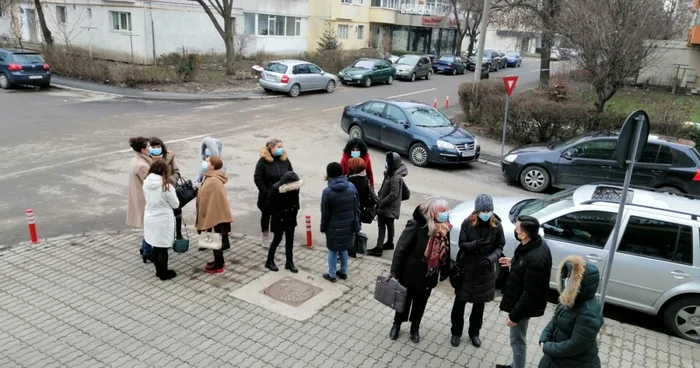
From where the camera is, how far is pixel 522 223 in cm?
461

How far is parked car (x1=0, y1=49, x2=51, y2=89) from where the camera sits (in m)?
21.2

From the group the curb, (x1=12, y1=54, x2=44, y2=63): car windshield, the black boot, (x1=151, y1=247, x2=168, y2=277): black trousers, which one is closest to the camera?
the black boot

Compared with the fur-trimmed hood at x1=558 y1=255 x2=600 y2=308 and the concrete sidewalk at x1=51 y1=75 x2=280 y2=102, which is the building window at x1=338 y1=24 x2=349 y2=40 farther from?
the fur-trimmed hood at x1=558 y1=255 x2=600 y2=308

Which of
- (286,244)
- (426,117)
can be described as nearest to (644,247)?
(286,244)

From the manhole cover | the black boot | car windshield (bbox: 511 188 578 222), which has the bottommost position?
the manhole cover

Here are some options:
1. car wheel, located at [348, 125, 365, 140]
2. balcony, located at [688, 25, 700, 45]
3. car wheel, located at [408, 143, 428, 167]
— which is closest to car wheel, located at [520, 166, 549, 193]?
car wheel, located at [408, 143, 428, 167]

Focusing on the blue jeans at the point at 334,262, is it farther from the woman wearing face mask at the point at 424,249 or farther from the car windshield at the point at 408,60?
the car windshield at the point at 408,60

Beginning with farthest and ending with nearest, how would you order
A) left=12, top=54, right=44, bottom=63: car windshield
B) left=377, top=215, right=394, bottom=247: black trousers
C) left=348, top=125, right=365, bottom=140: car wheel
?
left=12, top=54, right=44, bottom=63: car windshield, left=348, top=125, right=365, bottom=140: car wheel, left=377, top=215, right=394, bottom=247: black trousers

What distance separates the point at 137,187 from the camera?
6.83m

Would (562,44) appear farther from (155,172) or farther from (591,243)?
(155,172)

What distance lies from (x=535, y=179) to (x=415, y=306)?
7610 mm

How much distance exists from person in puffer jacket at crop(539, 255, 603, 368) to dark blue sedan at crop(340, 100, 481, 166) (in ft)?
31.1

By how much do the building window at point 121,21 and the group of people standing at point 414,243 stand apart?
25492mm

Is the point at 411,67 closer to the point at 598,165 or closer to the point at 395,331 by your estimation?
the point at 598,165
